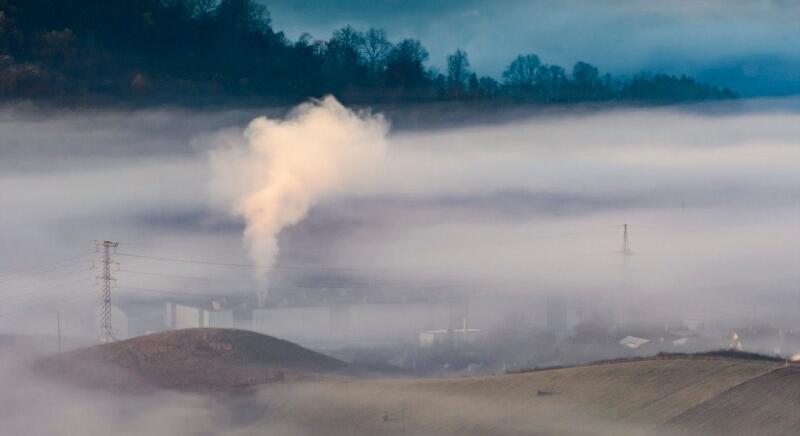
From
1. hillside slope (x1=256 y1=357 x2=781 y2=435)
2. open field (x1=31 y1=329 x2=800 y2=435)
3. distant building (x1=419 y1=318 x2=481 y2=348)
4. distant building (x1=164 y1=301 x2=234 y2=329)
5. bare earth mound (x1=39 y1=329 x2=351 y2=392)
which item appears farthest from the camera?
distant building (x1=164 y1=301 x2=234 y2=329)

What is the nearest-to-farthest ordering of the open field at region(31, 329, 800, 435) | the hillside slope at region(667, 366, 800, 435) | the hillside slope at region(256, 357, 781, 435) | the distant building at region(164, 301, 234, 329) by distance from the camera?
the hillside slope at region(667, 366, 800, 435)
the open field at region(31, 329, 800, 435)
the hillside slope at region(256, 357, 781, 435)
the distant building at region(164, 301, 234, 329)

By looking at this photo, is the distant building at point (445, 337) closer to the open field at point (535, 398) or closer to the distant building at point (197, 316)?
the distant building at point (197, 316)

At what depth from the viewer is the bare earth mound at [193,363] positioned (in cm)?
6184

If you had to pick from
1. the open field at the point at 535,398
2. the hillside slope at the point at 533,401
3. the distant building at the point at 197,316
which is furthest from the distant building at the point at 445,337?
the hillside slope at the point at 533,401

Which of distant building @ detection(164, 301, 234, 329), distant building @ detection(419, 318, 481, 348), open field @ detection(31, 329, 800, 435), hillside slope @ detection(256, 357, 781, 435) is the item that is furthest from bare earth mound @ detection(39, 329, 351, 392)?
distant building @ detection(164, 301, 234, 329)

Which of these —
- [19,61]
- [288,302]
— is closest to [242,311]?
[288,302]

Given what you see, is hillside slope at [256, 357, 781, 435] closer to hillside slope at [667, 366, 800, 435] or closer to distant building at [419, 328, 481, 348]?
hillside slope at [667, 366, 800, 435]

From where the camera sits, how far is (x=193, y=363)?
65250 mm

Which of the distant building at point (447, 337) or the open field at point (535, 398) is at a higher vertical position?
the open field at point (535, 398)

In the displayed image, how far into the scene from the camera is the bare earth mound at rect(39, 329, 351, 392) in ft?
203

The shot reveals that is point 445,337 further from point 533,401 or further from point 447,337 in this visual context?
point 533,401

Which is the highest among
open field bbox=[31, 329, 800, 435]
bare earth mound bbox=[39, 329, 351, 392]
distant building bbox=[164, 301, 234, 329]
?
open field bbox=[31, 329, 800, 435]

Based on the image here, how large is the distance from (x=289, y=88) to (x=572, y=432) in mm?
74122

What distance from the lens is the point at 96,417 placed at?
181 ft
